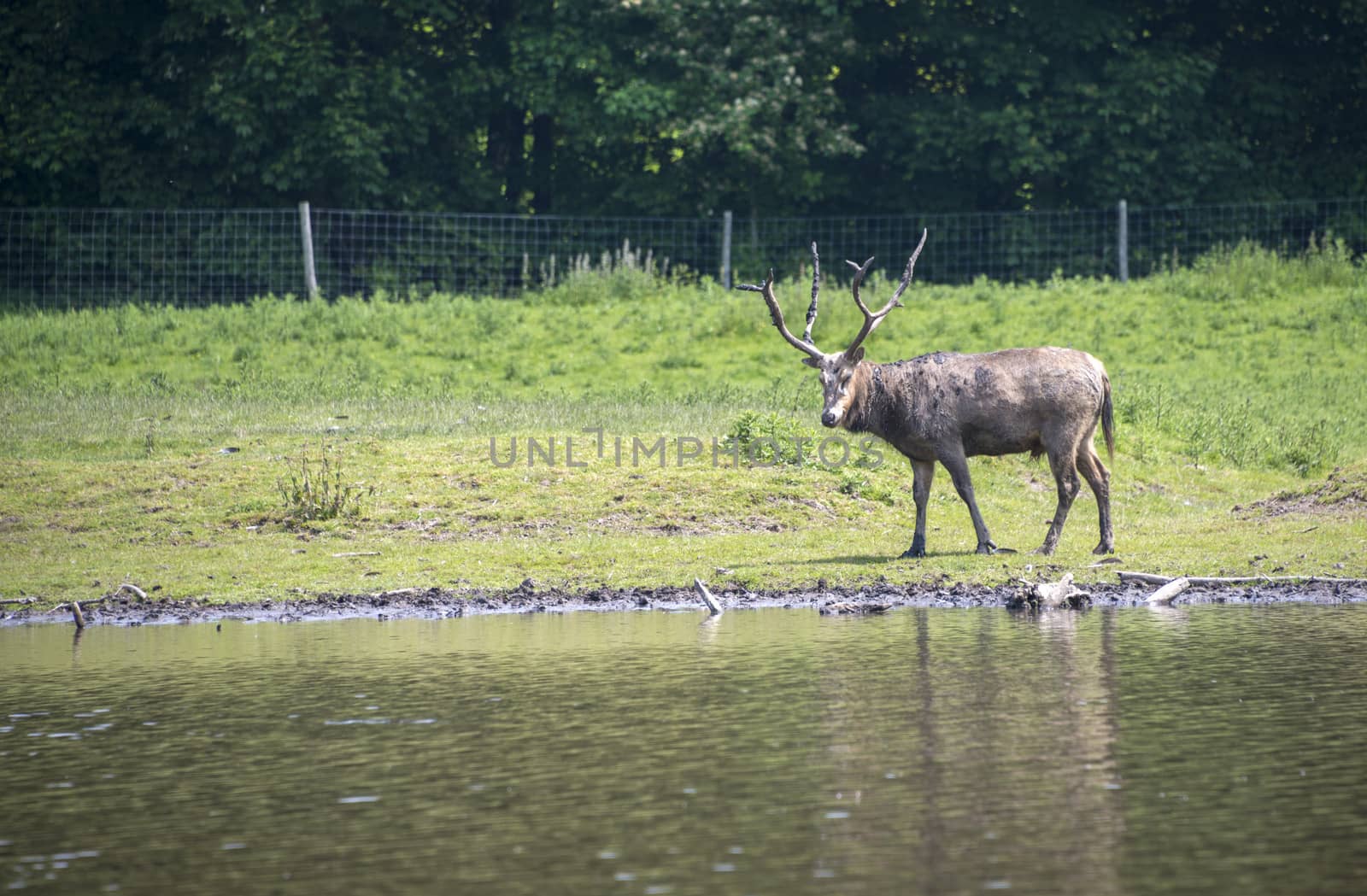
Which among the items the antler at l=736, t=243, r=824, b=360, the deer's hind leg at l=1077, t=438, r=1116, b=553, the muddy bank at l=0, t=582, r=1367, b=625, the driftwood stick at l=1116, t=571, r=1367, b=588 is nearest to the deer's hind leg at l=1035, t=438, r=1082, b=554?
the deer's hind leg at l=1077, t=438, r=1116, b=553

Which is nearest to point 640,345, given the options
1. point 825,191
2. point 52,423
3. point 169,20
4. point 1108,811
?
point 52,423

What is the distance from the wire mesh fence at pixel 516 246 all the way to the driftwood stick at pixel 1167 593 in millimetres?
18960

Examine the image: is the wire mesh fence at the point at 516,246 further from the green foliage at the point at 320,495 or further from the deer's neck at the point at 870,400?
the deer's neck at the point at 870,400

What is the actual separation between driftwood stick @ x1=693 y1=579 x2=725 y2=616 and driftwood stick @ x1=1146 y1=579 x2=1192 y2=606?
364 centimetres

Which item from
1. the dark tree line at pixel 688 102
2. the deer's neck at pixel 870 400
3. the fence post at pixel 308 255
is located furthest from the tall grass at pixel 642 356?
the dark tree line at pixel 688 102

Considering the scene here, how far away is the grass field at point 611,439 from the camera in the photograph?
17.0m

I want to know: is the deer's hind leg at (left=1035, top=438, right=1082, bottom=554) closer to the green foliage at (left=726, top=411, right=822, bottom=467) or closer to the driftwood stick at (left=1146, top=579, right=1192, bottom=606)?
the driftwood stick at (left=1146, top=579, right=1192, bottom=606)

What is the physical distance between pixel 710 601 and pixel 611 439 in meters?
→ 7.20

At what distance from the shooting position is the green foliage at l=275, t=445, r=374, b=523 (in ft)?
61.5

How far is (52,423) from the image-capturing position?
23172 millimetres

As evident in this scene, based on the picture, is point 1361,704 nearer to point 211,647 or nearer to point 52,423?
point 211,647

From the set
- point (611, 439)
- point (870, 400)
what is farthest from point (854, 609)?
point (611, 439)

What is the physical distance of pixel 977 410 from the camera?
17047mm

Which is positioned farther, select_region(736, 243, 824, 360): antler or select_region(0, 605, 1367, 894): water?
select_region(736, 243, 824, 360): antler
